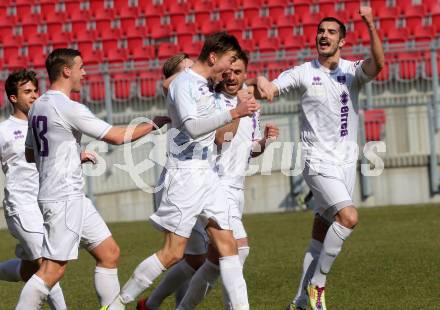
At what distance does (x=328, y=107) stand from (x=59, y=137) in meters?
2.51

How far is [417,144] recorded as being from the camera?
18094 millimetres

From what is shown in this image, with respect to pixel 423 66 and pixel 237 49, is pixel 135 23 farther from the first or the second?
pixel 237 49

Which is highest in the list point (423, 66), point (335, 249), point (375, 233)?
point (423, 66)

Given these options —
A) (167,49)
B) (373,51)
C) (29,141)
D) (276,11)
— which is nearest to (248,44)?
(276,11)

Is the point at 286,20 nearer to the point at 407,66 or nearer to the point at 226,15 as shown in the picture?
the point at 226,15

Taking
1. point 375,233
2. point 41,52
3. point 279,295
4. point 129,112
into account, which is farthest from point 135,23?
point 279,295

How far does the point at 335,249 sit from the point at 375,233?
5982 millimetres

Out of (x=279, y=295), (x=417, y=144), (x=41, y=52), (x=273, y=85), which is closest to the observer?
(x=273, y=85)

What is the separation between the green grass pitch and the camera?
29.2 feet

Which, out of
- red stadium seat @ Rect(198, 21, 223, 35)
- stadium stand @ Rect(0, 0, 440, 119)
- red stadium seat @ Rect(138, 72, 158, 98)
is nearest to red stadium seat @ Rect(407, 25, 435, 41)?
stadium stand @ Rect(0, 0, 440, 119)

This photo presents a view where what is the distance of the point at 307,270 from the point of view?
847 centimetres

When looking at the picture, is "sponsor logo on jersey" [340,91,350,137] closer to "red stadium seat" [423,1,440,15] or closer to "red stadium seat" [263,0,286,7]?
"red stadium seat" [423,1,440,15]

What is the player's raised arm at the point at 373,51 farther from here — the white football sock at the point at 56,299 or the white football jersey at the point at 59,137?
the white football sock at the point at 56,299

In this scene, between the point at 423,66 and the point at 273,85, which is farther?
the point at 423,66
